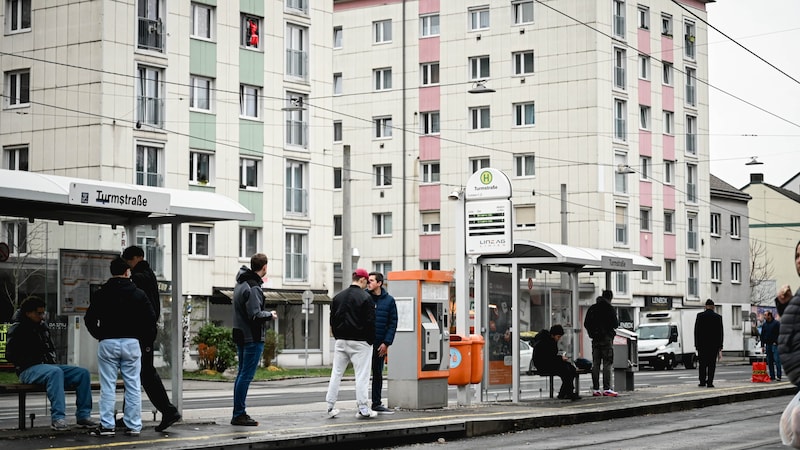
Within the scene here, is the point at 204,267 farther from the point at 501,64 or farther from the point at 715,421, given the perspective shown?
the point at 715,421

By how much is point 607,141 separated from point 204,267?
25.0 m

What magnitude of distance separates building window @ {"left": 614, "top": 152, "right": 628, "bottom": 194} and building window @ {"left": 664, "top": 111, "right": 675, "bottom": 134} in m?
4.90

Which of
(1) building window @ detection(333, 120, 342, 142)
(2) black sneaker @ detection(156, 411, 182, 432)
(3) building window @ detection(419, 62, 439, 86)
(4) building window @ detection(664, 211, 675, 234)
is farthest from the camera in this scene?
(1) building window @ detection(333, 120, 342, 142)

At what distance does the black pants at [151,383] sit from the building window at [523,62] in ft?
179

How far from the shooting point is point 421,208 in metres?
70.4

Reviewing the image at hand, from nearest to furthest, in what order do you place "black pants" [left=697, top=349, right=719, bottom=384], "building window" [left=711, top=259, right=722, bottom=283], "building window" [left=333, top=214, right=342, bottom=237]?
"black pants" [left=697, top=349, right=719, bottom=384], "building window" [left=333, top=214, right=342, bottom=237], "building window" [left=711, top=259, right=722, bottom=283]

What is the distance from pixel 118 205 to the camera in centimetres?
1394

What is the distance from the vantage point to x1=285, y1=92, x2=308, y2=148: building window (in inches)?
2154

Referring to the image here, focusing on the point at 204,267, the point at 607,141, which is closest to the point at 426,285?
the point at 204,267

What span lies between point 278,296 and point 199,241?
14.4 feet

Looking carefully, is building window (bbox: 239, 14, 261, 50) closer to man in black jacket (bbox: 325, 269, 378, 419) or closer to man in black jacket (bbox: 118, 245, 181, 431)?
man in black jacket (bbox: 325, 269, 378, 419)

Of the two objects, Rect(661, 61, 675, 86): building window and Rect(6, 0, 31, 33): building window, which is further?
Rect(661, 61, 675, 86): building window

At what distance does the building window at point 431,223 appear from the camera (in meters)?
70.2

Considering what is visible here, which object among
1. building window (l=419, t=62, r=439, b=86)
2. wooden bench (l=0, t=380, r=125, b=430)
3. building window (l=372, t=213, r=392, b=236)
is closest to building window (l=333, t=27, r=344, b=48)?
building window (l=419, t=62, r=439, b=86)
